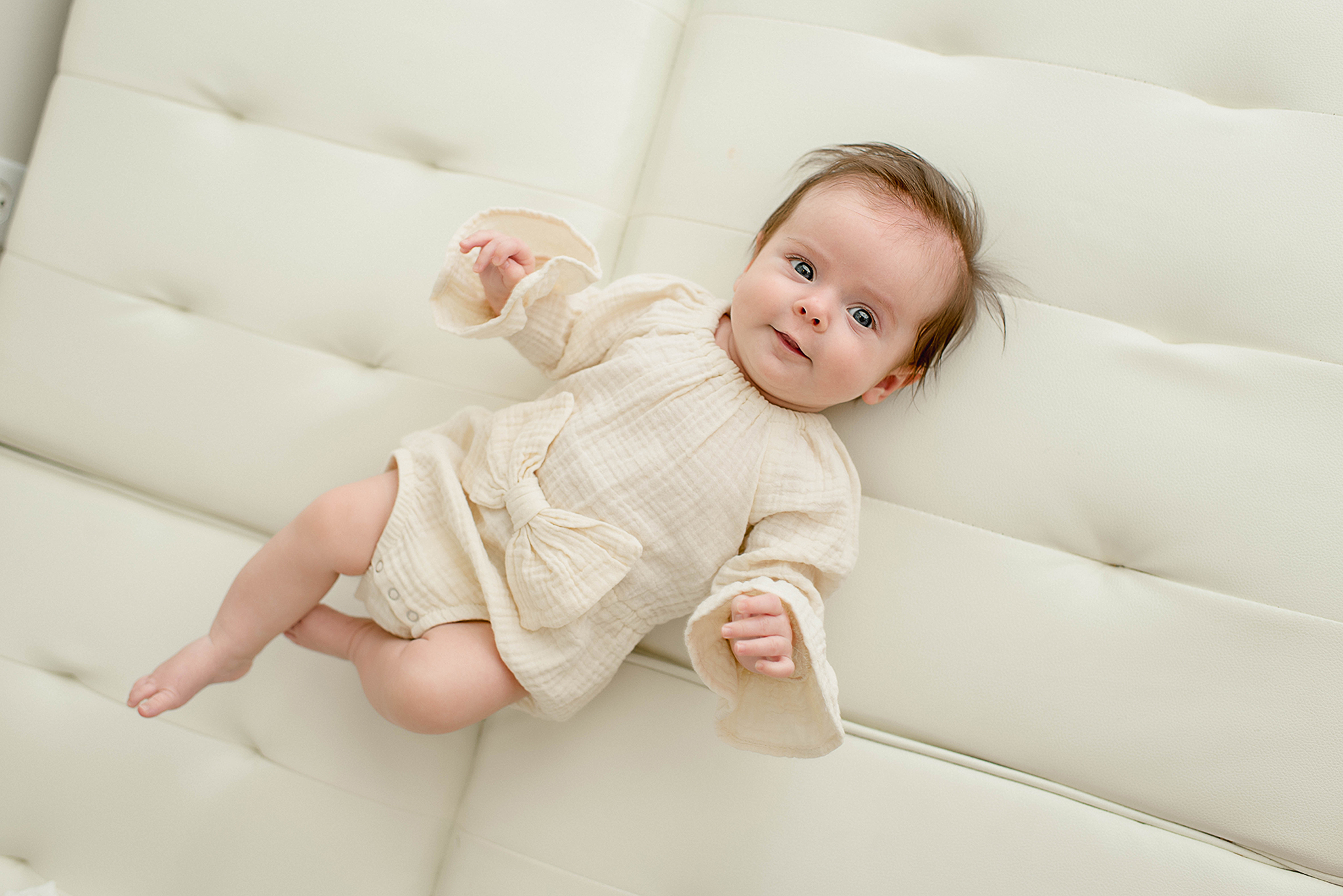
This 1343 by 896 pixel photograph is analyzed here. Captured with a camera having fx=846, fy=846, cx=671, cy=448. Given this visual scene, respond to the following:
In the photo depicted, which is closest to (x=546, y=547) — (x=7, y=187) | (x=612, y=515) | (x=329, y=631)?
(x=612, y=515)

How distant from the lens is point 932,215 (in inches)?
37.4

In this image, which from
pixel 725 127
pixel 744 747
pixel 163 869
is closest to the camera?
pixel 744 747

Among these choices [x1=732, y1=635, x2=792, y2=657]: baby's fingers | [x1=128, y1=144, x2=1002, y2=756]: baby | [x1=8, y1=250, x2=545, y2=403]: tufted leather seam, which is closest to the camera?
[x1=732, y1=635, x2=792, y2=657]: baby's fingers

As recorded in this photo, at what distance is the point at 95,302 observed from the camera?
46.1 inches

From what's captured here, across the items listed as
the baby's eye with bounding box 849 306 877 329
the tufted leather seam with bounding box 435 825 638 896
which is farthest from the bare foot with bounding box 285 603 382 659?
the baby's eye with bounding box 849 306 877 329

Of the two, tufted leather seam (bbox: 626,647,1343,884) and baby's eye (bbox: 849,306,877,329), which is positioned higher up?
baby's eye (bbox: 849,306,877,329)

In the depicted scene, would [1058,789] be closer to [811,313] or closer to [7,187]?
[811,313]

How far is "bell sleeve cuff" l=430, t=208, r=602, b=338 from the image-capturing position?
37.8 inches

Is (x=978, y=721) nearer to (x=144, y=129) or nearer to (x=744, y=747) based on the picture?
(x=744, y=747)

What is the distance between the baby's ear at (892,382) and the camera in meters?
1.01

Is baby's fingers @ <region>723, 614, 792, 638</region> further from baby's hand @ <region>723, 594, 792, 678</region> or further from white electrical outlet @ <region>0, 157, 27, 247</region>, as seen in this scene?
white electrical outlet @ <region>0, 157, 27, 247</region>

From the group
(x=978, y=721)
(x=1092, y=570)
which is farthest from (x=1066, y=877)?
(x=1092, y=570)

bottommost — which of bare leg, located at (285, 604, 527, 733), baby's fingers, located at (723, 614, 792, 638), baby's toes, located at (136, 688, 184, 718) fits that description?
baby's toes, located at (136, 688, 184, 718)

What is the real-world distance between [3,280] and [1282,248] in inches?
67.2
